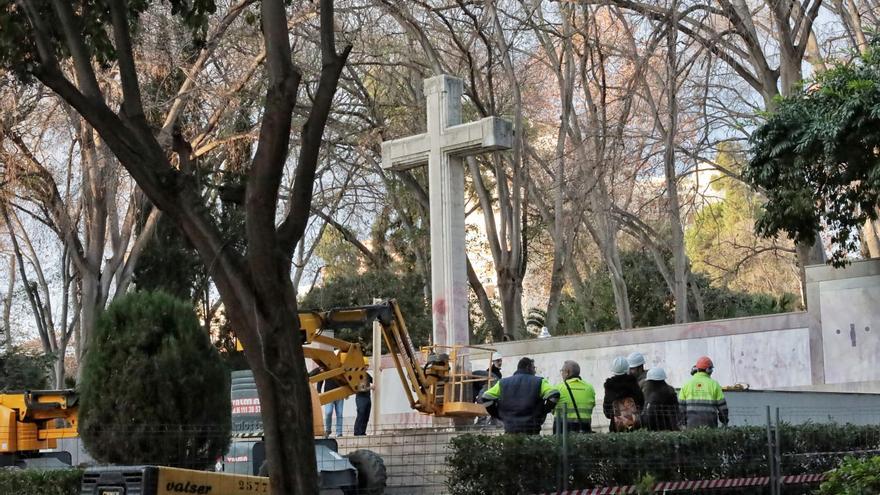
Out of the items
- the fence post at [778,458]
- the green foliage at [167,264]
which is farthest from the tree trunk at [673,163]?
the green foliage at [167,264]

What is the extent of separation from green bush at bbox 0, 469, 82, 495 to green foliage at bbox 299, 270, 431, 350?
84.4 ft

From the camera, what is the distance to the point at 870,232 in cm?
2911

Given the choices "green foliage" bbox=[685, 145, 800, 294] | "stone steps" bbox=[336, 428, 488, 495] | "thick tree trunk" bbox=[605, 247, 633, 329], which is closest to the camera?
"stone steps" bbox=[336, 428, 488, 495]

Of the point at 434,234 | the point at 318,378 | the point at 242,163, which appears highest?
the point at 242,163

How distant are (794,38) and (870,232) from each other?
19.4 ft

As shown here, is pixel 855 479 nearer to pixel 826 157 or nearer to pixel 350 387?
pixel 350 387

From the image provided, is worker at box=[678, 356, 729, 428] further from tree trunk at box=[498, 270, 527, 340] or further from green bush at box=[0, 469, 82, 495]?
tree trunk at box=[498, 270, 527, 340]

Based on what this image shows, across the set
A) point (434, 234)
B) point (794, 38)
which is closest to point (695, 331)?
point (434, 234)

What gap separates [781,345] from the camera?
21812 mm

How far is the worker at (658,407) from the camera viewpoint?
13.9 meters

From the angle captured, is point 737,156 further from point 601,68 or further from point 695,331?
point 695,331

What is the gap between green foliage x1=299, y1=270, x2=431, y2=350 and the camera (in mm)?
38781

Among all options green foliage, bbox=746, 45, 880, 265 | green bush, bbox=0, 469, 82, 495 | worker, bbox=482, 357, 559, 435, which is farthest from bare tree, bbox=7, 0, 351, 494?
green foliage, bbox=746, 45, 880, 265

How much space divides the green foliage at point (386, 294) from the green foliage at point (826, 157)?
19.1 metres
